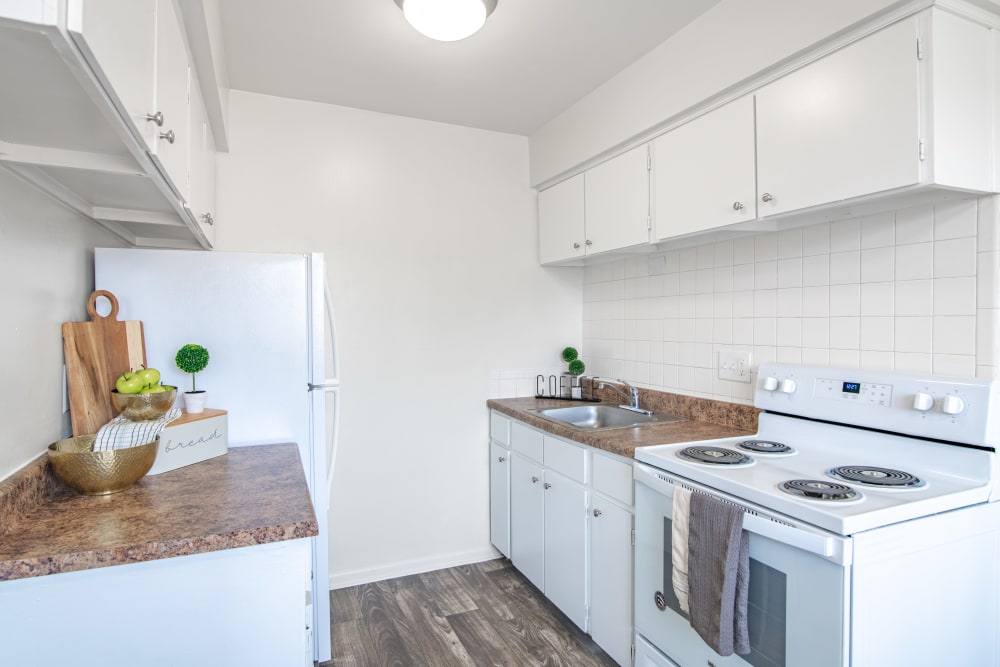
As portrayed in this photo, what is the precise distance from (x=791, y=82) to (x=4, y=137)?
6.45 ft

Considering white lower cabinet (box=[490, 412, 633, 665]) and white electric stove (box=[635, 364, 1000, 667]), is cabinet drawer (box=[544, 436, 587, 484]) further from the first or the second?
white electric stove (box=[635, 364, 1000, 667])

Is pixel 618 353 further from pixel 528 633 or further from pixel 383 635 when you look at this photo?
pixel 383 635

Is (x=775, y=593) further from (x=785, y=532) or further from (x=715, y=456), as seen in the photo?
(x=715, y=456)

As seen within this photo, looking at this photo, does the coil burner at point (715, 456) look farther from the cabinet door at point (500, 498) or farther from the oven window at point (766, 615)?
the cabinet door at point (500, 498)

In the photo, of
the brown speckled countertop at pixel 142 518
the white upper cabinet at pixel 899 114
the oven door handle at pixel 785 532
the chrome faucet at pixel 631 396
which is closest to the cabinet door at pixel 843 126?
the white upper cabinet at pixel 899 114

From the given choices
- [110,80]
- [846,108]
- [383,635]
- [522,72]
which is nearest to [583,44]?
[522,72]

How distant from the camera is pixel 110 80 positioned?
2.50 feet

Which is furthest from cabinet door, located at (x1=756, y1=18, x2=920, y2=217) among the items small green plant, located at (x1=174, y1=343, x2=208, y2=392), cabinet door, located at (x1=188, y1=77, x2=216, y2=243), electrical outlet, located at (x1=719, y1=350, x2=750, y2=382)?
small green plant, located at (x1=174, y1=343, x2=208, y2=392)

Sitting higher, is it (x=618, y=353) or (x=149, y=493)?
(x=618, y=353)

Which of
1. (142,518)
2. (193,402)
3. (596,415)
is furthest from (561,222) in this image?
(142,518)

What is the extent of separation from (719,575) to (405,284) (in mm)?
1999

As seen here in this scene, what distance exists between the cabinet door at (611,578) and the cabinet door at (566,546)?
2.3 inches

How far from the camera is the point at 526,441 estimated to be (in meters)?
2.62

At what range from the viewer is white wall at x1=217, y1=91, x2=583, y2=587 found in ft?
8.66
